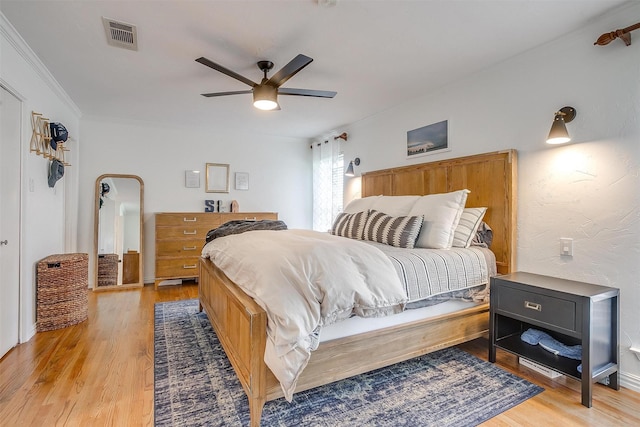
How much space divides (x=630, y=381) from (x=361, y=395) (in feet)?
5.49

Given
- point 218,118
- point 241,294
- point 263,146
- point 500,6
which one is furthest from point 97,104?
point 500,6

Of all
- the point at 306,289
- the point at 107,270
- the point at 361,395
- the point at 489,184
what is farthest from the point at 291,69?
the point at 107,270

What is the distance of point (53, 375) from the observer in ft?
6.53

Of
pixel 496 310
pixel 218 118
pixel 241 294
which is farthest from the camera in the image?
pixel 218 118

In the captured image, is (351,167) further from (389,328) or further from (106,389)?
(106,389)

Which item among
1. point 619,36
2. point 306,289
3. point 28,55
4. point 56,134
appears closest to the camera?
point 306,289

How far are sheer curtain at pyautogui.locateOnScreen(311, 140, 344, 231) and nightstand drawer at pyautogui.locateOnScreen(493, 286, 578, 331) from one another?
119 inches

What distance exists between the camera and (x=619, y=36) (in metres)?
1.91

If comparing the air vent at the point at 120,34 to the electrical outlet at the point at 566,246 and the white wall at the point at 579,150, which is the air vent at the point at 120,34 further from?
the electrical outlet at the point at 566,246

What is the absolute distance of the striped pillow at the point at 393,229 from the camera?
8.02 ft

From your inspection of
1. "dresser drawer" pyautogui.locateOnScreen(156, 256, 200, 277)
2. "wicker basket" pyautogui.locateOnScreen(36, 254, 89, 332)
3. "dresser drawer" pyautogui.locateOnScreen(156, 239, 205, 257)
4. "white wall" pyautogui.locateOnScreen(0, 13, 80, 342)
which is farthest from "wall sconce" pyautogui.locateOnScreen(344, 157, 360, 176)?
"white wall" pyautogui.locateOnScreen(0, 13, 80, 342)

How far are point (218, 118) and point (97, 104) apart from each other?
4.65 ft

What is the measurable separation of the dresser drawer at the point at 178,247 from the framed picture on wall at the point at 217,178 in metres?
0.97

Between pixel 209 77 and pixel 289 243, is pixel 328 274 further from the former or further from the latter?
pixel 209 77
